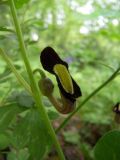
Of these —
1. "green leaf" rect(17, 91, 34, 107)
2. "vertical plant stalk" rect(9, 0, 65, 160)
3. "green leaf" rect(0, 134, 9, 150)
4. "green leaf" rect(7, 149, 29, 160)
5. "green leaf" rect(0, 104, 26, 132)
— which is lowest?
"green leaf" rect(7, 149, 29, 160)

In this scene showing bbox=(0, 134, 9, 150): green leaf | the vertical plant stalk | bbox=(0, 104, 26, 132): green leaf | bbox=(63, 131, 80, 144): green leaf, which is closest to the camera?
the vertical plant stalk

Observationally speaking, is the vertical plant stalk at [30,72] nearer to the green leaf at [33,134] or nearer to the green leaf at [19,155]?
the green leaf at [33,134]

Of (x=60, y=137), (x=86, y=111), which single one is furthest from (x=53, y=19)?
(x=60, y=137)

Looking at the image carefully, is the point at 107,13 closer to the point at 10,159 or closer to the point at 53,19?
the point at 10,159

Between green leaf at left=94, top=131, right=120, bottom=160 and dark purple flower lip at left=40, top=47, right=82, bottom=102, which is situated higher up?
dark purple flower lip at left=40, top=47, right=82, bottom=102

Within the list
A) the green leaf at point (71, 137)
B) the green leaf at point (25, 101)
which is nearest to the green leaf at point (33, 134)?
the green leaf at point (25, 101)

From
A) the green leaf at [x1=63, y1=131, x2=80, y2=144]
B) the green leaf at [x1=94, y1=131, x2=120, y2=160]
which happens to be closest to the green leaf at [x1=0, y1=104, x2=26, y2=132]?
the green leaf at [x1=94, y1=131, x2=120, y2=160]

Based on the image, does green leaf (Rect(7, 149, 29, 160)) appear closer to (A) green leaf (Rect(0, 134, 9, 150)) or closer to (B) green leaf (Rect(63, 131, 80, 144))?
(A) green leaf (Rect(0, 134, 9, 150))

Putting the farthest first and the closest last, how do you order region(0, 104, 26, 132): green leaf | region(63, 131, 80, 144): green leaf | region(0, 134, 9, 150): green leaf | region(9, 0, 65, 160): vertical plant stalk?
region(63, 131, 80, 144): green leaf, region(0, 134, 9, 150): green leaf, region(0, 104, 26, 132): green leaf, region(9, 0, 65, 160): vertical plant stalk
